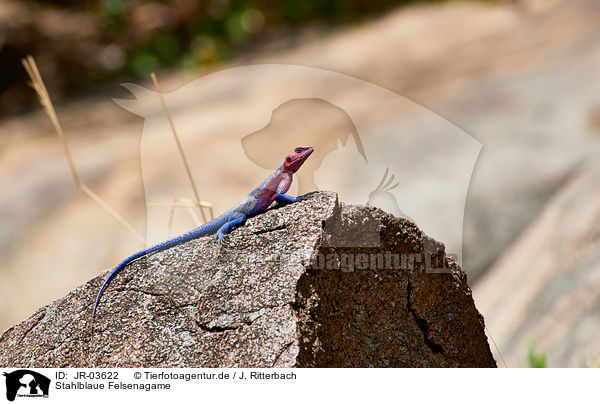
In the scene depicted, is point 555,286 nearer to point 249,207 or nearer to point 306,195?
point 306,195

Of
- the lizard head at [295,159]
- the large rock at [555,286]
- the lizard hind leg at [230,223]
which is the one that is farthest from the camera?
the large rock at [555,286]

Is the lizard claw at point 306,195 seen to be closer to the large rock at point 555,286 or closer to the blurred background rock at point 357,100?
the blurred background rock at point 357,100

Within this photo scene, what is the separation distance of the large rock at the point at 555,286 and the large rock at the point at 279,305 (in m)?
1.19

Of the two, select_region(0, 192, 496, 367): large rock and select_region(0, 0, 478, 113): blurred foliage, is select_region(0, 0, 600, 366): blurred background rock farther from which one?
select_region(0, 192, 496, 367): large rock

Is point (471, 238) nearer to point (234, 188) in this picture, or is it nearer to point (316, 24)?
point (234, 188)

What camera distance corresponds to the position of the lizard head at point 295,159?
1.92m

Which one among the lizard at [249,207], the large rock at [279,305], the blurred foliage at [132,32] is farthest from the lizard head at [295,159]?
the blurred foliage at [132,32]

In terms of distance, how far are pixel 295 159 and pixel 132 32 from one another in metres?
10.4

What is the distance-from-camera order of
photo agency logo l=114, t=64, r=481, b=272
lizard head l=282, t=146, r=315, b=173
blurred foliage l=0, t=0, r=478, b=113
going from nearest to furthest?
lizard head l=282, t=146, r=315, b=173 → photo agency logo l=114, t=64, r=481, b=272 → blurred foliage l=0, t=0, r=478, b=113

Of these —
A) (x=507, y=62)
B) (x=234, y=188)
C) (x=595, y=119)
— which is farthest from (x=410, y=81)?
(x=234, y=188)

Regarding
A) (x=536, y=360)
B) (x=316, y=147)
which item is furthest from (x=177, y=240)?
(x=536, y=360)
